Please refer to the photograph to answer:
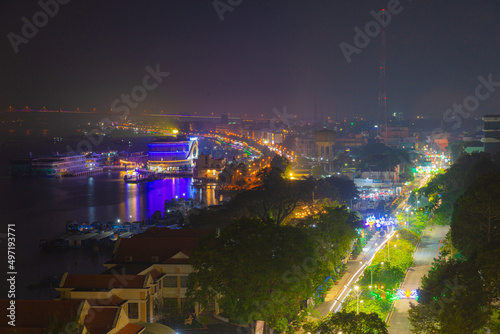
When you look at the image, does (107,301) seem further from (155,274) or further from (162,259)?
(162,259)

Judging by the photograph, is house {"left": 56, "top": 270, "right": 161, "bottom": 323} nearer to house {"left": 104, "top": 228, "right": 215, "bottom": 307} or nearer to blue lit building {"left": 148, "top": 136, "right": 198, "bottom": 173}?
house {"left": 104, "top": 228, "right": 215, "bottom": 307}

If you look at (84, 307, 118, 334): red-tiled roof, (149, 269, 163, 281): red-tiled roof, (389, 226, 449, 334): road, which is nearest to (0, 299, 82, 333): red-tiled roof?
(84, 307, 118, 334): red-tiled roof

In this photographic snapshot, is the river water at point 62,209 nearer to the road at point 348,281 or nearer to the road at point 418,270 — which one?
the road at point 348,281

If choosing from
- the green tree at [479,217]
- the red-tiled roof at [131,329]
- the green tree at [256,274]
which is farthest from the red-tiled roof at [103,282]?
the green tree at [479,217]

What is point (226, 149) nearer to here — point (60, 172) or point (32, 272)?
point (60, 172)

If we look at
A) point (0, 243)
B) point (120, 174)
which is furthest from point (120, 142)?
point (0, 243)

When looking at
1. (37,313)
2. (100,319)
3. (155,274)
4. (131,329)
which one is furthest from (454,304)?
(37,313)
